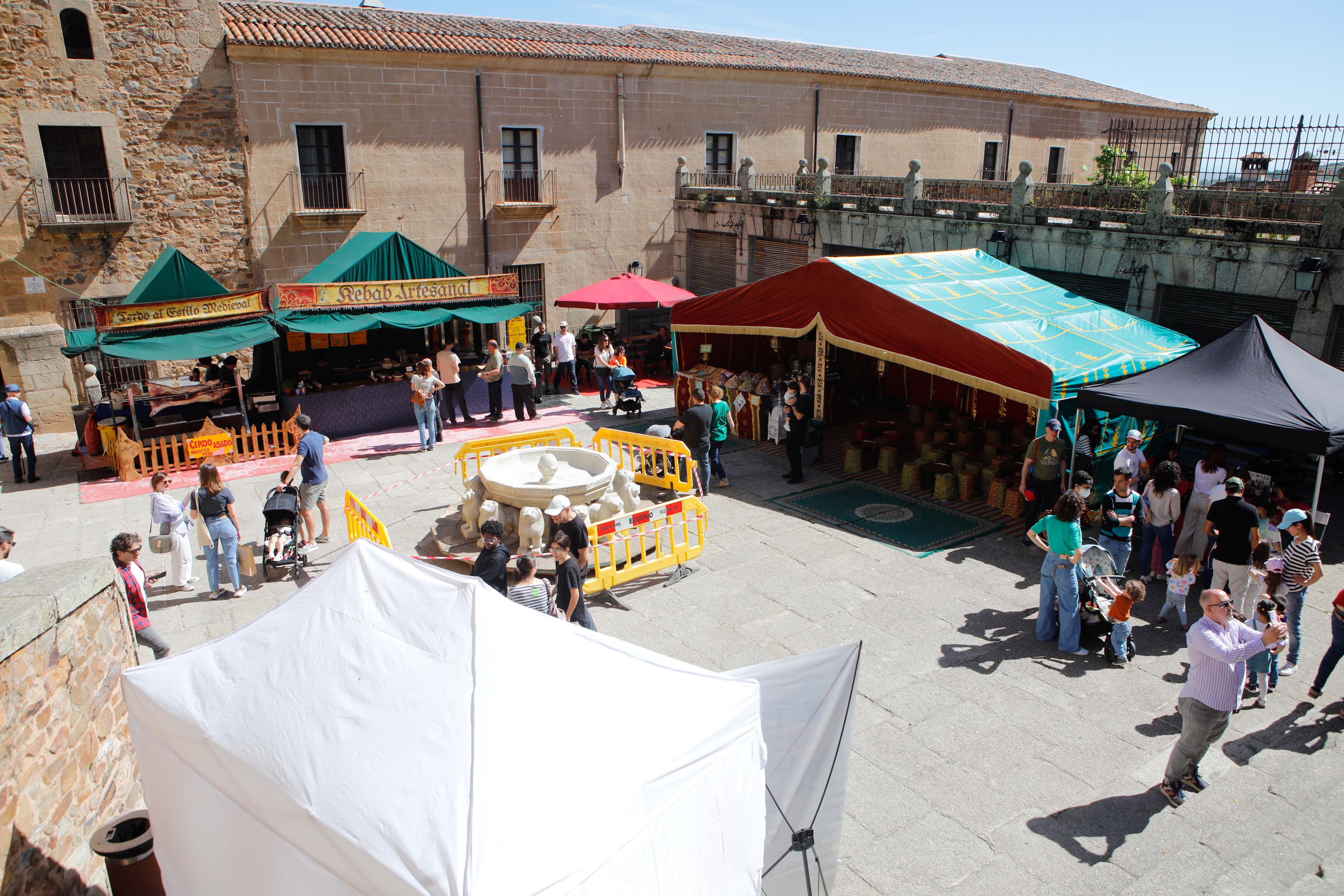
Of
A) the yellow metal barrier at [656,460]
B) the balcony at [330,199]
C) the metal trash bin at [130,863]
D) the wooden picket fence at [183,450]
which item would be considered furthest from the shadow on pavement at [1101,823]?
the balcony at [330,199]

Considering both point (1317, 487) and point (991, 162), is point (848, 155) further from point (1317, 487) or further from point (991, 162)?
point (1317, 487)

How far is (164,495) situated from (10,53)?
507 inches

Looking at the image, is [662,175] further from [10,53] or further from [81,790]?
[81,790]

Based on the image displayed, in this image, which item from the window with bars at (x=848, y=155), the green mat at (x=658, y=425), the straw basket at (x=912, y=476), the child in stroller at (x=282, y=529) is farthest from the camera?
the window with bars at (x=848, y=155)

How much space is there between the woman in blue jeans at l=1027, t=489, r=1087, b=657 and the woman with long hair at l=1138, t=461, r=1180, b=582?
68.0 inches

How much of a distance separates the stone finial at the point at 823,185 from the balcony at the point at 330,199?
1021 cm

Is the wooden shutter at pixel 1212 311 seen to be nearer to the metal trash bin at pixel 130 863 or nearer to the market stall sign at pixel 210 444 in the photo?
the metal trash bin at pixel 130 863

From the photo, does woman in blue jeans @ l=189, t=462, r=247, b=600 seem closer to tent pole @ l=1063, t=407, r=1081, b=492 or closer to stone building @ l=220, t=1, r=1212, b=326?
tent pole @ l=1063, t=407, r=1081, b=492

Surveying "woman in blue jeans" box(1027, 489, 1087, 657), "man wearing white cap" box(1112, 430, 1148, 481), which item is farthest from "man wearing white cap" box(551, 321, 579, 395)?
"woman in blue jeans" box(1027, 489, 1087, 657)

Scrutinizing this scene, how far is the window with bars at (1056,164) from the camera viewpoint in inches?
1241

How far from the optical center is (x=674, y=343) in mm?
16547

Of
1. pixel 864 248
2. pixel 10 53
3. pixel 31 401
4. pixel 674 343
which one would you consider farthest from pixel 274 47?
pixel 864 248

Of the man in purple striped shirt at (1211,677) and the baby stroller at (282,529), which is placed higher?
the man in purple striped shirt at (1211,677)

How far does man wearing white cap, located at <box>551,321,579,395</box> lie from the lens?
19.2 m
